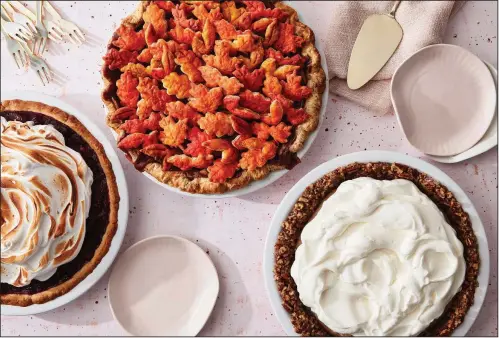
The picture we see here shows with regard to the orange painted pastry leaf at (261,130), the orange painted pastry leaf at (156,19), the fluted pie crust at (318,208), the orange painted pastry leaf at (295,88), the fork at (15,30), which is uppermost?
the orange painted pastry leaf at (156,19)

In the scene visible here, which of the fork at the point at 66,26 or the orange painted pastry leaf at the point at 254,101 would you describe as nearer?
the orange painted pastry leaf at the point at 254,101

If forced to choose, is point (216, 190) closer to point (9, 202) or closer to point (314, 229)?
point (314, 229)

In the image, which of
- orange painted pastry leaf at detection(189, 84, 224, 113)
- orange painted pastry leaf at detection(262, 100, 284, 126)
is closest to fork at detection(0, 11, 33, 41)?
orange painted pastry leaf at detection(189, 84, 224, 113)

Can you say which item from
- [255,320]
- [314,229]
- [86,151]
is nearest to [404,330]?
[314,229]

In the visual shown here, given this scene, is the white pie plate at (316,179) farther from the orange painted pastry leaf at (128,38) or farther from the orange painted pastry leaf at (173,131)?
the orange painted pastry leaf at (128,38)

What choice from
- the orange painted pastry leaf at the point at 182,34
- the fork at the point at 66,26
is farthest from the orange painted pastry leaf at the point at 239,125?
the fork at the point at 66,26

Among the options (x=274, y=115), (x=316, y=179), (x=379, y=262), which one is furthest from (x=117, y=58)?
(x=379, y=262)

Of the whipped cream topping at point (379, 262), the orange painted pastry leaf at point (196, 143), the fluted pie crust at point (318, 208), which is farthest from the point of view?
the orange painted pastry leaf at point (196, 143)
